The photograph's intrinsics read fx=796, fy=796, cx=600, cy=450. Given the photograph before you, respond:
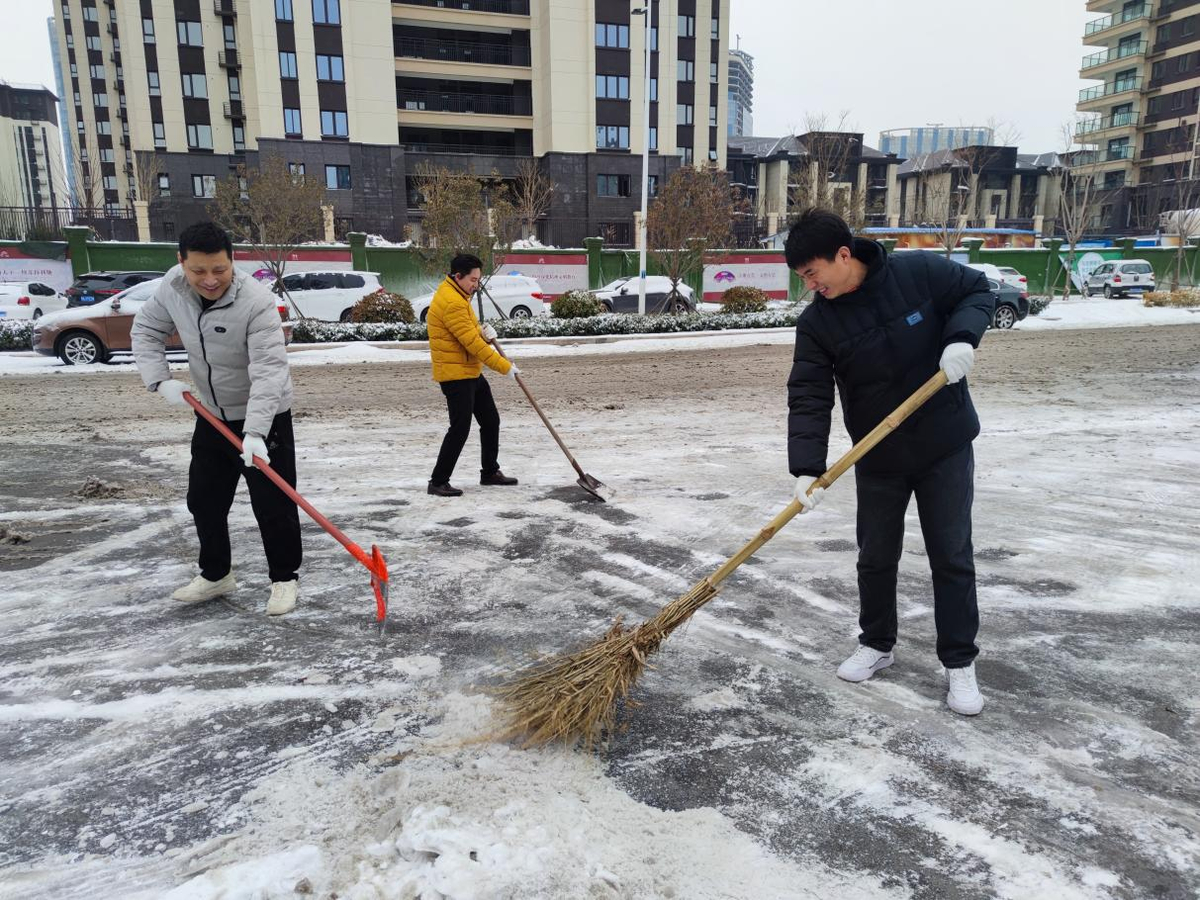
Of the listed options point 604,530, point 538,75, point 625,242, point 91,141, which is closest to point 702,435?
point 604,530

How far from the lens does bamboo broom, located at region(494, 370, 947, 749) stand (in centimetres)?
276

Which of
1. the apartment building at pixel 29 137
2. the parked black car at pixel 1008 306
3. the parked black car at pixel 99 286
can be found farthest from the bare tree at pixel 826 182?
the apartment building at pixel 29 137

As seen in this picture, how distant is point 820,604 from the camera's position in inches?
156

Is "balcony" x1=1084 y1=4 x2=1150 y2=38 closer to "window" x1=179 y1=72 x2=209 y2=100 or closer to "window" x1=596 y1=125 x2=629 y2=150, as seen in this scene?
"window" x1=596 y1=125 x2=629 y2=150

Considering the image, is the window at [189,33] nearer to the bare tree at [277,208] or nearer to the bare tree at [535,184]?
the bare tree at [535,184]

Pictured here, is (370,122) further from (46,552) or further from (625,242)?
(46,552)

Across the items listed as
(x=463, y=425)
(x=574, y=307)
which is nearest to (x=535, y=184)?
(x=574, y=307)

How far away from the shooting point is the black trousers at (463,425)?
5.99m

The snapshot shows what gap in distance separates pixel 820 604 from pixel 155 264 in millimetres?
23724

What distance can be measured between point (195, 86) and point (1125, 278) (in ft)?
170

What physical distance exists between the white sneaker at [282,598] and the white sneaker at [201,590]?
11.9 inches

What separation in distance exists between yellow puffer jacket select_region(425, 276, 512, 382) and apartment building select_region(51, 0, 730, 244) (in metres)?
38.7

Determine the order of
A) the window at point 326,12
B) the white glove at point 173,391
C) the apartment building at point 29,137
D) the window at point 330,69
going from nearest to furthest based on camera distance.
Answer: the white glove at point 173,391 → the window at point 326,12 → the window at point 330,69 → the apartment building at point 29,137

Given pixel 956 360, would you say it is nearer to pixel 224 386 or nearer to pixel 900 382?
pixel 900 382
